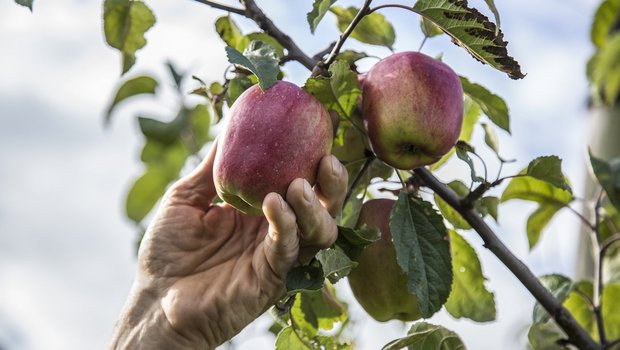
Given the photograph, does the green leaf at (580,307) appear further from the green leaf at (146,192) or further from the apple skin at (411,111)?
the green leaf at (146,192)

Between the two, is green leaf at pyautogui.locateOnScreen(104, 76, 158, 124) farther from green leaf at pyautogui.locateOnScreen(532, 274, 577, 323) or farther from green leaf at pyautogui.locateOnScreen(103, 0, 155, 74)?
green leaf at pyautogui.locateOnScreen(532, 274, 577, 323)

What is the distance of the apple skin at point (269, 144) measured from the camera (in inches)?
46.4

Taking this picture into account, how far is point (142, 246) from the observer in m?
1.45

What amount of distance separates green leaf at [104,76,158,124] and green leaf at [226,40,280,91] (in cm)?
85

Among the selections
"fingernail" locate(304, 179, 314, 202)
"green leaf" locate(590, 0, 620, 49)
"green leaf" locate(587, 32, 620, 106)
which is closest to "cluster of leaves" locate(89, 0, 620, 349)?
"fingernail" locate(304, 179, 314, 202)

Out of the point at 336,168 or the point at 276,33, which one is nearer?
the point at 336,168

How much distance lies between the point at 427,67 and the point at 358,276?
32 cm

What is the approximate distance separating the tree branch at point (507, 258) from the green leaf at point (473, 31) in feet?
0.67

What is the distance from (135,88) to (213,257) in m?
0.77

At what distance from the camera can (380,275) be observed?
4.62 feet

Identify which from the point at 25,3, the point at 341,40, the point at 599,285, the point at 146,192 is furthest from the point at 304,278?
the point at 146,192

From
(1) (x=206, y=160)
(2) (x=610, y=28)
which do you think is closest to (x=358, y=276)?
(1) (x=206, y=160)

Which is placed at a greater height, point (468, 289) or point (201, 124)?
point (468, 289)

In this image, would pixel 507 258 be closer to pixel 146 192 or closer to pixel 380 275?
pixel 380 275
